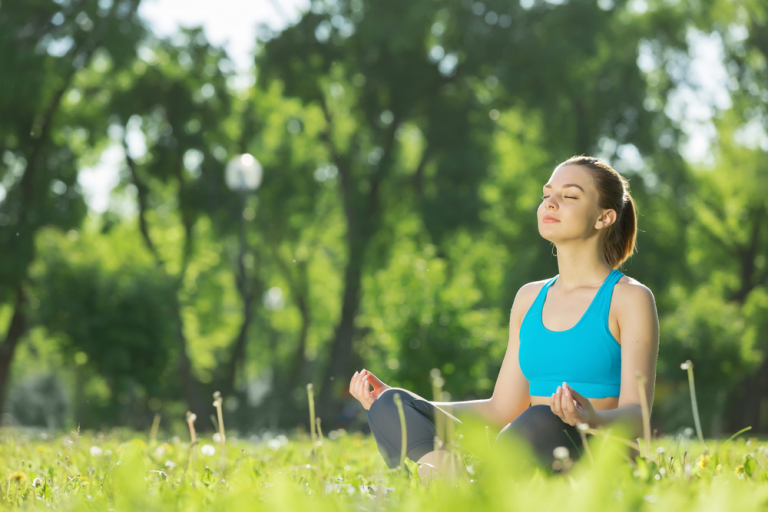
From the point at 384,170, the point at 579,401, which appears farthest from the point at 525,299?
the point at 384,170

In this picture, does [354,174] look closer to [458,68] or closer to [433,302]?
[458,68]

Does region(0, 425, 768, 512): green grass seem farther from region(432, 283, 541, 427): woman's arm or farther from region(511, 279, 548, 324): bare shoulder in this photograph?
region(511, 279, 548, 324): bare shoulder

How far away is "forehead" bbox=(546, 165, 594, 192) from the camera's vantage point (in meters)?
2.78

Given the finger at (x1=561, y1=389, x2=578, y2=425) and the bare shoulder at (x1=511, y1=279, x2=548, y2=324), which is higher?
the bare shoulder at (x1=511, y1=279, x2=548, y2=324)

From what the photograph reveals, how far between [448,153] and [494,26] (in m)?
3.14

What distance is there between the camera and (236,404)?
66.9ft

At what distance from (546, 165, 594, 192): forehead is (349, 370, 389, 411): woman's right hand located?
3.43 feet

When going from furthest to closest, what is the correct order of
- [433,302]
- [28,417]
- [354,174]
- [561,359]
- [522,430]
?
[28,417] → [354,174] → [433,302] → [561,359] → [522,430]

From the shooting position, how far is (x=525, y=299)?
305 cm

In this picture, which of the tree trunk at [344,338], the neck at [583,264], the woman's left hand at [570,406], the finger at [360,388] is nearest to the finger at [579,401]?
the woman's left hand at [570,406]

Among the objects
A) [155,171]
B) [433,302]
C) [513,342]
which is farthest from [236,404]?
[513,342]

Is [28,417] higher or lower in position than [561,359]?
lower

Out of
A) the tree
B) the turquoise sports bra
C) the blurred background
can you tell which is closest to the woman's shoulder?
the turquoise sports bra

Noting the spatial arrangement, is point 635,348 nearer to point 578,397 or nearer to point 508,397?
point 578,397
